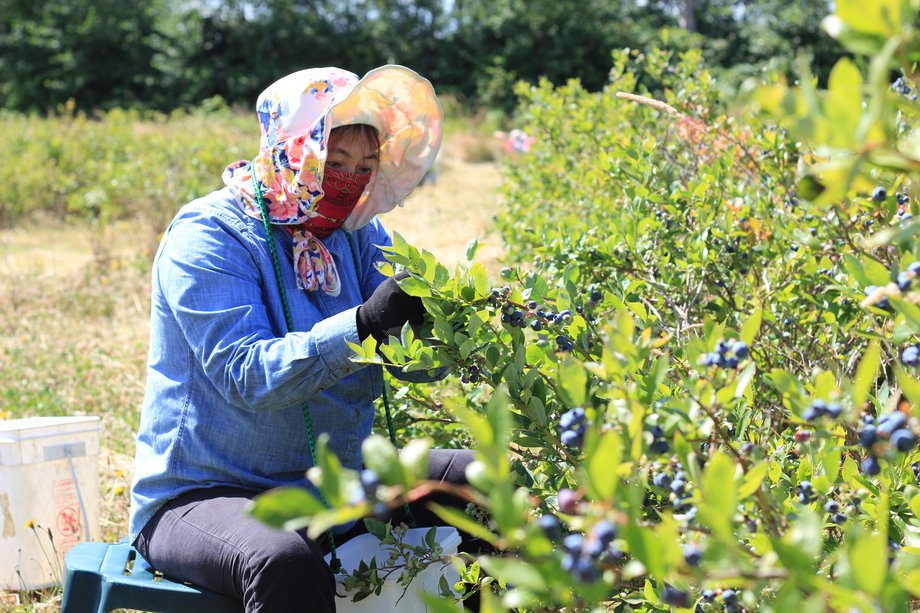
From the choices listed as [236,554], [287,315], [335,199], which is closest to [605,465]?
[236,554]

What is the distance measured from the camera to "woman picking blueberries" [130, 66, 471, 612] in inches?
67.3

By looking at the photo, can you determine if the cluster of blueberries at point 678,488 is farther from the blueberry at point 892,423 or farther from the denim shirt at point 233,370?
the denim shirt at point 233,370

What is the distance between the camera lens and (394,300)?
1.64 m

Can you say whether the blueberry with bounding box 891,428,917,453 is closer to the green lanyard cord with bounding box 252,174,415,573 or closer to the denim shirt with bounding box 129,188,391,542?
the denim shirt with bounding box 129,188,391,542

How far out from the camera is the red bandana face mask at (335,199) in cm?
204

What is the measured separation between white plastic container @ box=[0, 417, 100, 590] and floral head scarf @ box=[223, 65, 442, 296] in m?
0.98

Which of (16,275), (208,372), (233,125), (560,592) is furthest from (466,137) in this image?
(560,592)

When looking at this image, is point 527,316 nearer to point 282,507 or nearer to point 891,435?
point 891,435

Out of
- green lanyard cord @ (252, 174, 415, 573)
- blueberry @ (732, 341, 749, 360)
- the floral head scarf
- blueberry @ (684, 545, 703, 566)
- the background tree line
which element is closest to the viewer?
blueberry @ (684, 545, 703, 566)

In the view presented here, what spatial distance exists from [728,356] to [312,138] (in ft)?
3.88

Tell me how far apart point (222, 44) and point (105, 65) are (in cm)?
284

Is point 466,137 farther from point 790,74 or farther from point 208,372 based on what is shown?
point 208,372

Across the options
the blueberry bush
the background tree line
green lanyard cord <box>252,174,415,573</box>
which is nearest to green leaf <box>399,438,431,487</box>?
the blueberry bush

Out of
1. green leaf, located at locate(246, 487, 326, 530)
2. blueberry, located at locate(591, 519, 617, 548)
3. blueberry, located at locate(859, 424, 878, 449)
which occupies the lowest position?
blueberry, located at locate(859, 424, 878, 449)
